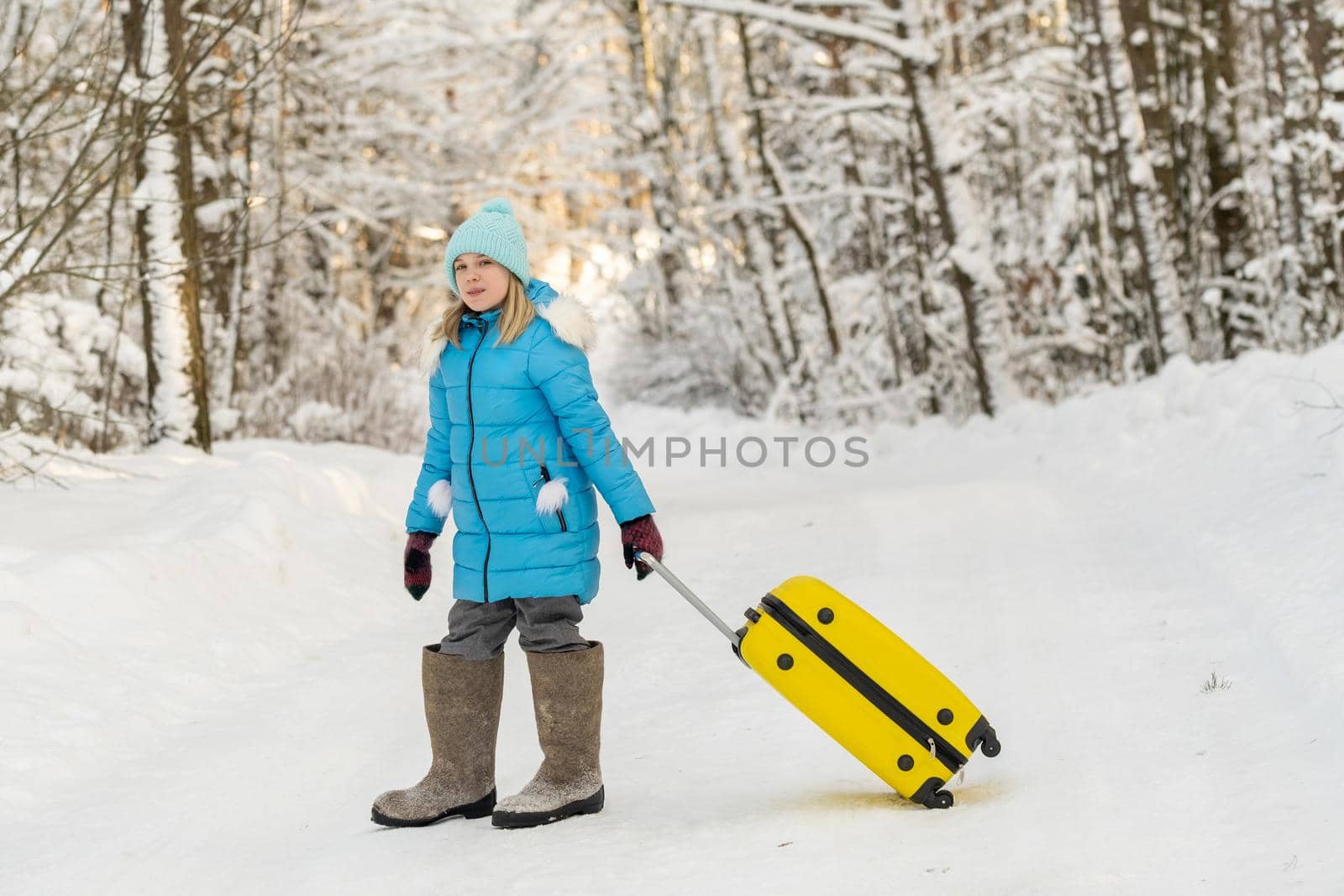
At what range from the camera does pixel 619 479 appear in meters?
3.49

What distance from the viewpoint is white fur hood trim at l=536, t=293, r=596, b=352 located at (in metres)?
3.56

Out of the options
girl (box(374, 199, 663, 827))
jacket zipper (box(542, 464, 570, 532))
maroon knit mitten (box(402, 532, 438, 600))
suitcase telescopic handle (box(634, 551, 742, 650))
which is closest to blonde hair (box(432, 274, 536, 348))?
girl (box(374, 199, 663, 827))

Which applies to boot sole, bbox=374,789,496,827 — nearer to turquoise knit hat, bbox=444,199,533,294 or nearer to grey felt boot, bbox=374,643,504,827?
grey felt boot, bbox=374,643,504,827

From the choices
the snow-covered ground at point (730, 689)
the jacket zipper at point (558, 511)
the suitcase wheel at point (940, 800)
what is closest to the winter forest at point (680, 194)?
the snow-covered ground at point (730, 689)

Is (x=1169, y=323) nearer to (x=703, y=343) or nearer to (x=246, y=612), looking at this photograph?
(x=703, y=343)

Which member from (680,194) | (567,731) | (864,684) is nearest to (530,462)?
(567,731)

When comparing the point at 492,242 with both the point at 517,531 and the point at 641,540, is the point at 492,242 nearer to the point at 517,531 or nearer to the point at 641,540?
the point at 517,531

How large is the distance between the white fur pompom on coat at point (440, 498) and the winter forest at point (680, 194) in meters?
2.95

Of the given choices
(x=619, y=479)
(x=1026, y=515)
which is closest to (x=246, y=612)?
(x=619, y=479)

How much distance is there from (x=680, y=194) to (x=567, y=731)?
14.9m

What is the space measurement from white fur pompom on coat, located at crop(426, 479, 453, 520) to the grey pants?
0.27 meters

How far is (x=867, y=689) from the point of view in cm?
337

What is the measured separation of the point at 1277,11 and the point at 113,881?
1205 centimetres

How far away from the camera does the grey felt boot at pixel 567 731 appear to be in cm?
347
